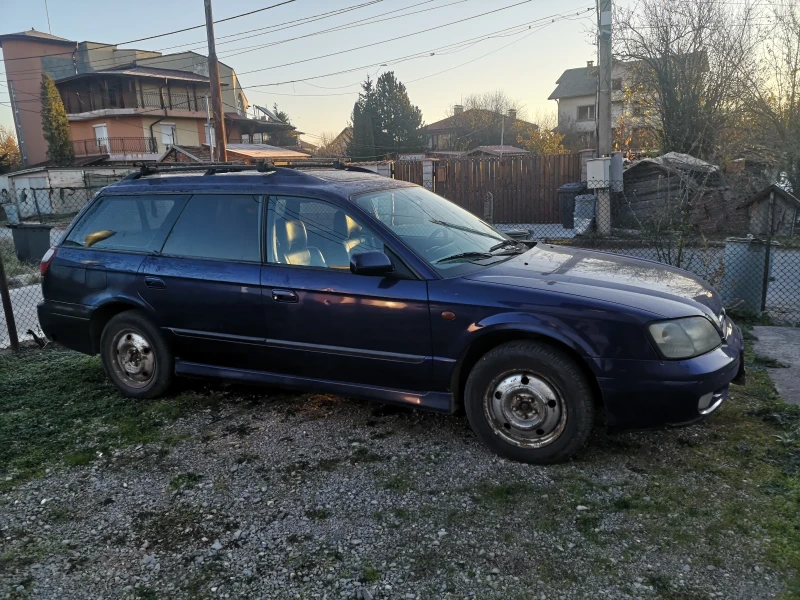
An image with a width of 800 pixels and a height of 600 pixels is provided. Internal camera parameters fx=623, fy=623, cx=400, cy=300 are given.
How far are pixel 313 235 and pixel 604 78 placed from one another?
10341 millimetres

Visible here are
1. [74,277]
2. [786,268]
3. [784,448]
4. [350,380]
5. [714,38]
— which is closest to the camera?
[784,448]

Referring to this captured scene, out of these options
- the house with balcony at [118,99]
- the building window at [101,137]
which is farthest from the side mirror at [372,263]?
the building window at [101,137]

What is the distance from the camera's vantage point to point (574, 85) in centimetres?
6247

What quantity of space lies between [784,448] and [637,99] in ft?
63.9

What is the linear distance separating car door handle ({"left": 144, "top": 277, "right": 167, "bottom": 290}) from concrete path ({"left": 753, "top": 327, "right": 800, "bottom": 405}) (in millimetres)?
4536

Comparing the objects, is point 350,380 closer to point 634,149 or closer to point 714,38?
point 714,38

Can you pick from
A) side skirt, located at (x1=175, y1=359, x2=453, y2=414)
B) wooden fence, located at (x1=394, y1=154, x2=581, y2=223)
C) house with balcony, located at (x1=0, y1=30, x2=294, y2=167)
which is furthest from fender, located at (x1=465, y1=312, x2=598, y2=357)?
house with balcony, located at (x1=0, y1=30, x2=294, y2=167)

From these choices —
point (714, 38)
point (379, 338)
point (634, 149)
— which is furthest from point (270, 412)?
point (634, 149)

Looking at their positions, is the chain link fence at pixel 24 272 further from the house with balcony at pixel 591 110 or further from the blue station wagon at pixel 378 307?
the house with balcony at pixel 591 110

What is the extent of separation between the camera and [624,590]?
101 inches

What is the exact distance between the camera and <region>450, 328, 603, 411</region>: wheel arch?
349 centimetres

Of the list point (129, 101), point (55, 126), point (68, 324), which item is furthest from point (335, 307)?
point (129, 101)

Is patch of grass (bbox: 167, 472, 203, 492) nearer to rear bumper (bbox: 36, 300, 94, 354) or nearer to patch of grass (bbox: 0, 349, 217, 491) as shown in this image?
patch of grass (bbox: 0, 349, 217, 491)

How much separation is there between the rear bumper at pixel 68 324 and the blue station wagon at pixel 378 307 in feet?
0.05
